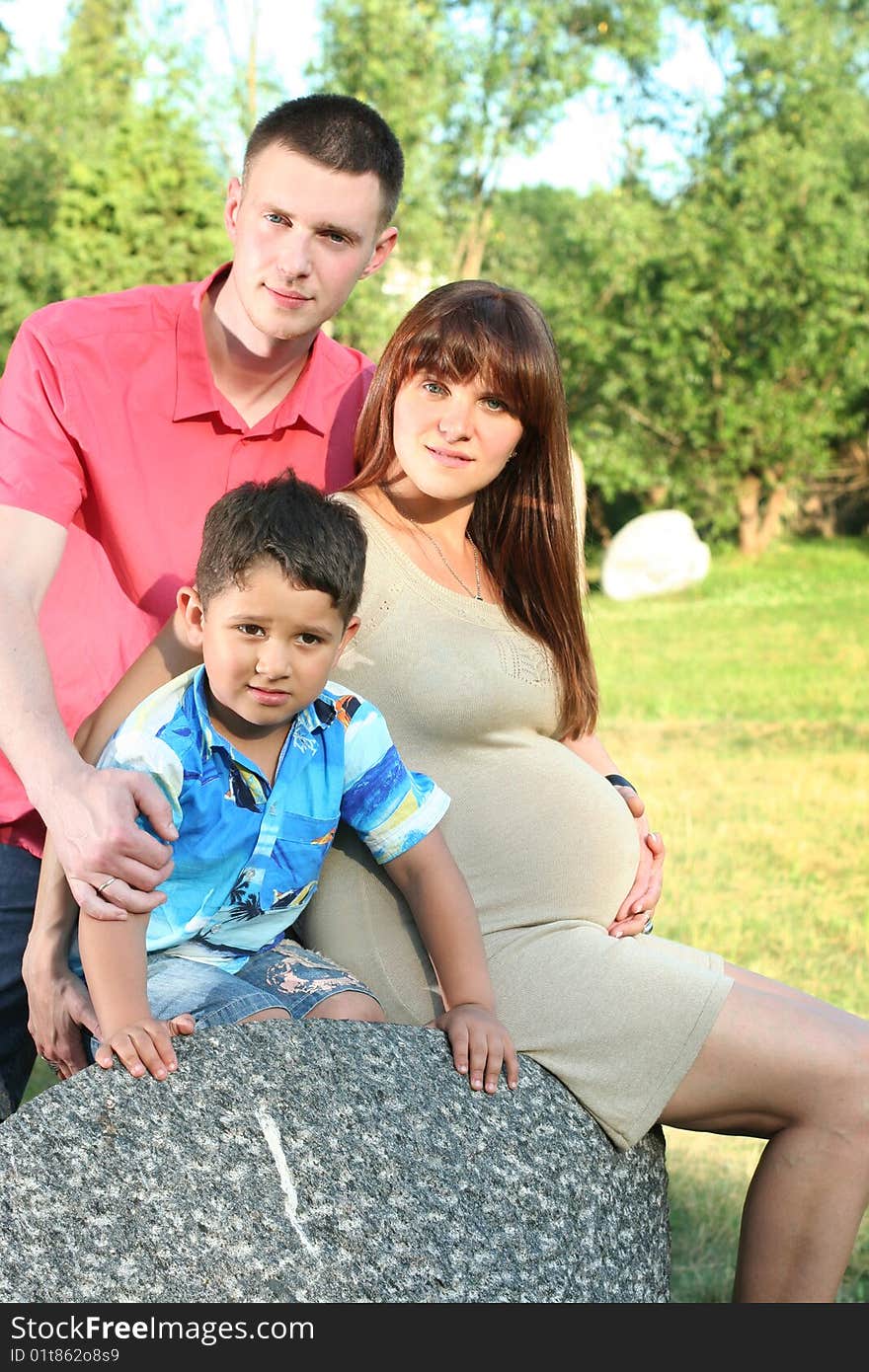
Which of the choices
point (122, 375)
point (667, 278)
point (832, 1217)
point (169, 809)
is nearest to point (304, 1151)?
point (169, 809)

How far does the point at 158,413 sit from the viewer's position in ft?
10.1

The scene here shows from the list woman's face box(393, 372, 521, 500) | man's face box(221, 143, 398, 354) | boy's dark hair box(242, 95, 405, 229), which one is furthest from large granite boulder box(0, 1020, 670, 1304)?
boy's dark hair box(242, 95, 405, 229)

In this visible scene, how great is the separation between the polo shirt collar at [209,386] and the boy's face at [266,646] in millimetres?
715

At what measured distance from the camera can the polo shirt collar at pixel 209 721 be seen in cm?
250

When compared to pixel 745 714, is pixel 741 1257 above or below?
above

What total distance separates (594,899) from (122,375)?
1.35 m

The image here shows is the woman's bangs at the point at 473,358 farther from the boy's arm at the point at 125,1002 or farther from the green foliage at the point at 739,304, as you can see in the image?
the green foliage at the point at 739,304

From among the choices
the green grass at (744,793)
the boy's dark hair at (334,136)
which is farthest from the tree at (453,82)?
the boy's dark hair at (334,136)

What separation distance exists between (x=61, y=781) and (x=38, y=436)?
2.73 ft

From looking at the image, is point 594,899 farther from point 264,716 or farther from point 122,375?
point 122,375

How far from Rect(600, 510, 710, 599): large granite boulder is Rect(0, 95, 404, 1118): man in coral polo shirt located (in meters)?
16.5

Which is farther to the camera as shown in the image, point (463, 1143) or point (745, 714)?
point (745, 714)

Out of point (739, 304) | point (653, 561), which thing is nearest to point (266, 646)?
point (653, 561)

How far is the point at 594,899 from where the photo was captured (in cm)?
290
